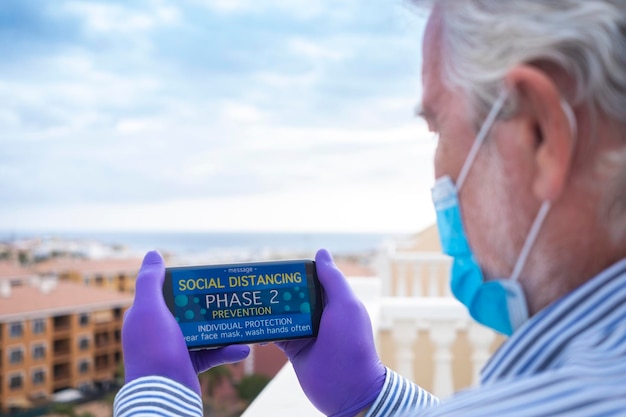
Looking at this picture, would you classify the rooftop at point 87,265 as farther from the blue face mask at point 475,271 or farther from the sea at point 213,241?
the blue face mask at point 475,271

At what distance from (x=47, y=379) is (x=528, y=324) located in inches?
223

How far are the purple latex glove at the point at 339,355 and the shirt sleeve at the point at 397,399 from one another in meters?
0.01

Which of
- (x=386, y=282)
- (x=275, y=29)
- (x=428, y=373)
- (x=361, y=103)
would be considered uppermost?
(x=275, y=29)

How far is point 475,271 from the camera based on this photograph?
1.70 ft

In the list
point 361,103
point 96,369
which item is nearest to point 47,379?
point 96,369

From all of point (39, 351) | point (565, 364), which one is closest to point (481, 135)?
point (565, 364)

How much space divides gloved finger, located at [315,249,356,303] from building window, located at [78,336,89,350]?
5.56 meters

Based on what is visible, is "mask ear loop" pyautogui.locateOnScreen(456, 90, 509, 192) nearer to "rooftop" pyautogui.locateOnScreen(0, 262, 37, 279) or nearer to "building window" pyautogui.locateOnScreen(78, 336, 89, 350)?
"rooftop" pyautogui.locateOnScreen(0, 262, 37, 279)

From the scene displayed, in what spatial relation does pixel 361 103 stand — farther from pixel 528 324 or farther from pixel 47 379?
pixel 528 324

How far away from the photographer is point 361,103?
11.0 meters

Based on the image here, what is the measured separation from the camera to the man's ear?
0.40 meters

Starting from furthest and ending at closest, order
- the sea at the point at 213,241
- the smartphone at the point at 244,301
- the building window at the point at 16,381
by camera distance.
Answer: the building window at the point at 16,381
the sea at the point at 213,241
the smartphone at the point at 244,301

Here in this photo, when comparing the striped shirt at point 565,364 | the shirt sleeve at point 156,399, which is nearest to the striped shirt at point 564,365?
the striped shirt at point 565,364

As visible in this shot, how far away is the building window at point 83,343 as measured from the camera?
5.70m
